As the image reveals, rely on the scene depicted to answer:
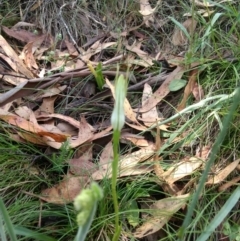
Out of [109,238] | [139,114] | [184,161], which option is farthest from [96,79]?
[109,238]

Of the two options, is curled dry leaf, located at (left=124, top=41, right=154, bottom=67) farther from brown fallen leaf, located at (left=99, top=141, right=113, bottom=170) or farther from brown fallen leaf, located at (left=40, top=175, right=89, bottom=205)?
brown fallen leaf, located at (left=40, top=175, right=89, bottom=205)

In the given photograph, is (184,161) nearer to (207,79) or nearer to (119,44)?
(207,79)

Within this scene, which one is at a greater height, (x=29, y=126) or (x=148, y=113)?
(x=29, y=126)

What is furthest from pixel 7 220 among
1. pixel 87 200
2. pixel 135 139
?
pixel 135 139

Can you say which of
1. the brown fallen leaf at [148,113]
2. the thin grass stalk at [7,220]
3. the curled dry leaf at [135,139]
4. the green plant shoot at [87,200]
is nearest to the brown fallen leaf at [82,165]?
the curled dry leaf at [135,139]

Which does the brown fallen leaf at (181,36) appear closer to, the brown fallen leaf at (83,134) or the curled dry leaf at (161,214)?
the brown fallen leaf at (83,134)

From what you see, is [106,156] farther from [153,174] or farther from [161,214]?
[161,214]
